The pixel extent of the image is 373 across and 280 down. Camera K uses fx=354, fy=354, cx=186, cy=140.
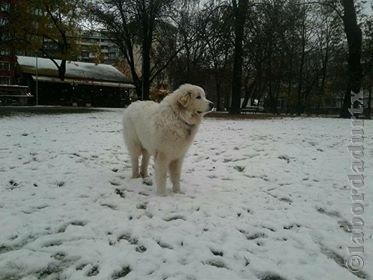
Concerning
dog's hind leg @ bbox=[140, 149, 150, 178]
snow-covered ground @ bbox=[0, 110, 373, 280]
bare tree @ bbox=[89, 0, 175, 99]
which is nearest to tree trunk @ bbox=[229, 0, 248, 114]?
bare tree @ bbox=[89, 0, 175, 99]

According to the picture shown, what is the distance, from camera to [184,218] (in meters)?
4.60

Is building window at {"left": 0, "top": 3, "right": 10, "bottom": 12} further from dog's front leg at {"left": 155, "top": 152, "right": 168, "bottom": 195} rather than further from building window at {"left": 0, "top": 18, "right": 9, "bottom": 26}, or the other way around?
dog's front leg at {"left": 155, "top": 152, "right": 168, "bottom": 195}

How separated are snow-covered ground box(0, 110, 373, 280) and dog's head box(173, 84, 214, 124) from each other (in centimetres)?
127

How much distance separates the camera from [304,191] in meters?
5.84

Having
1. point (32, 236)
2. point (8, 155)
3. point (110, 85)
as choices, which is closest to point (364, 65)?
point (8, 155)

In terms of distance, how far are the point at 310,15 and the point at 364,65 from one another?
12.9 meters

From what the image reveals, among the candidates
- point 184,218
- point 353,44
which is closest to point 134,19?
point 353,44

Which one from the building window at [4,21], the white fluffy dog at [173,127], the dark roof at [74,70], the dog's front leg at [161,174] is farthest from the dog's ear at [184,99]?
the dark roof at [74,70]

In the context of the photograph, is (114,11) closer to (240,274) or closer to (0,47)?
(0,47)

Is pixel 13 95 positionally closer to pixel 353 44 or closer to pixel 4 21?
pixel 4 21

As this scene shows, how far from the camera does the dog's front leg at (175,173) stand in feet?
19.1

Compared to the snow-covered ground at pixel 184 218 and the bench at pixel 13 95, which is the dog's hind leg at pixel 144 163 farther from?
the bench at pixel 13 95

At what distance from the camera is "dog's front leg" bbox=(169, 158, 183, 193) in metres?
5.83

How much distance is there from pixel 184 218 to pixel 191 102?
6.45 feet
